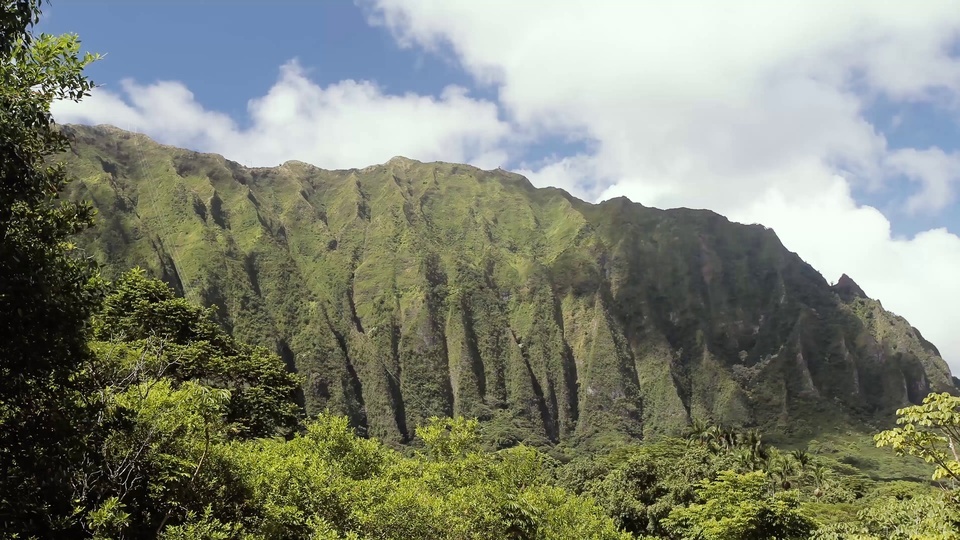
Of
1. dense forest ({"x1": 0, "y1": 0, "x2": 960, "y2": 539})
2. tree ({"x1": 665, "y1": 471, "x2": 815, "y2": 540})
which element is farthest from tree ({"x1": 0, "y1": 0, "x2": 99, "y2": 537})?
tree ({"x1": 665, "y1": 471, "x2": 815, "y2": 540})

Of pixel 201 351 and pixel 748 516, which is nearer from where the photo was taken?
pixel 748 516

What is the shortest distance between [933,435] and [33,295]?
1595 centimetres

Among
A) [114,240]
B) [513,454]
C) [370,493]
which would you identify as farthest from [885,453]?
[114,240]

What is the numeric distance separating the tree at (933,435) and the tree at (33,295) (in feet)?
47.9

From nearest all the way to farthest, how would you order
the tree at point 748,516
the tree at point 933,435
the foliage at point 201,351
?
the tree at point 933,435
the tree at point 748,516
the foliage at point 201,351

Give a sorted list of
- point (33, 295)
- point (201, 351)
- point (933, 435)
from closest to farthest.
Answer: point (33, 295) < point (933, 435) < point (201, 351)

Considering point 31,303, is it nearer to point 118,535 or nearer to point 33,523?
point 33,523

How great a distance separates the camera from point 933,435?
10891 mm

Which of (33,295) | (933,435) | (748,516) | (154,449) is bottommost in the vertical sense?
(748,516)

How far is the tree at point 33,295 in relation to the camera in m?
9.49

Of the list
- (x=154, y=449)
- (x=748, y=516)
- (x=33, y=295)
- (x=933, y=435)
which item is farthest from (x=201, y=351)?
(x=933, y=435)

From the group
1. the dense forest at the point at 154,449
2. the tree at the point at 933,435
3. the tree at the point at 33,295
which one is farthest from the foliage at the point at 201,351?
the tree at the point at 933,435

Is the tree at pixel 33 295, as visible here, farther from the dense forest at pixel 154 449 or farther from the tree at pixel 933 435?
the tree at pixel 933 435

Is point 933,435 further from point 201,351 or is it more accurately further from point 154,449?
point 201,351
